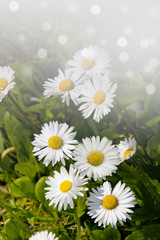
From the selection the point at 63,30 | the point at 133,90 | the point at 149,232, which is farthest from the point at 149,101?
the point at 63,30

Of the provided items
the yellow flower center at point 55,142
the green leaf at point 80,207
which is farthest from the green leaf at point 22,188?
the yellow flower center at point 55,142

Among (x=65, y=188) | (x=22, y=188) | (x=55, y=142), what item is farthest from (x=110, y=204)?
(x=22, y=188)

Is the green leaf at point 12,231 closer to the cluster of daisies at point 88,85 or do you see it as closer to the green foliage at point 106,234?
the green foliage at point 106,234

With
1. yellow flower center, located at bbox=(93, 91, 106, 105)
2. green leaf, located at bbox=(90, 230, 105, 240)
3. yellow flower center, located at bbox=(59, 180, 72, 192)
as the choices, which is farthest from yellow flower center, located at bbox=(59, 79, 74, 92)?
green leaf, located at bbox=(90, 230, 105, 240)

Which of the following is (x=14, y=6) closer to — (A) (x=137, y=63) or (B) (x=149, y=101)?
(A) (x=137, y=63)

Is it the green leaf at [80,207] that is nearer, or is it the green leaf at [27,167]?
the green leaf at [80,207]

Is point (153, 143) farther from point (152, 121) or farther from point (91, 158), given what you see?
point (91, 158)
